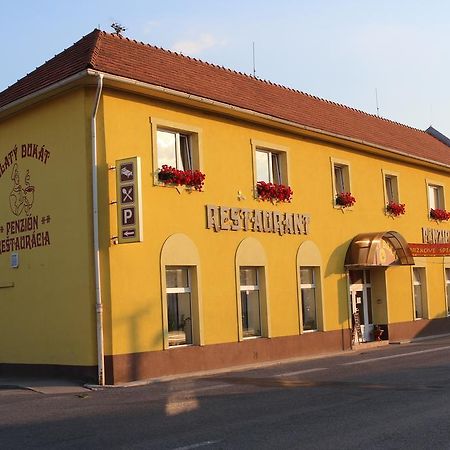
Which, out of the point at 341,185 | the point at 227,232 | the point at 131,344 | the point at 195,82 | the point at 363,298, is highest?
the point at 195,82

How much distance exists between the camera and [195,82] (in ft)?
59.5

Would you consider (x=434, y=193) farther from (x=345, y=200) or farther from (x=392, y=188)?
(x=345, y=200)

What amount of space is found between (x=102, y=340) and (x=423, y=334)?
14.9m

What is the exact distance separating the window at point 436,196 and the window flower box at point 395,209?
328 cm

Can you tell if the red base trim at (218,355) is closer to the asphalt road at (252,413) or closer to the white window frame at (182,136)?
the asphalt road at (252,413)

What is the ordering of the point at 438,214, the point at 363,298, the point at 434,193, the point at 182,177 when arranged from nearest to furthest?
1. the point at 182,177
2. the point at 363,298
3. the point at 438,214
4. the point at 434,193

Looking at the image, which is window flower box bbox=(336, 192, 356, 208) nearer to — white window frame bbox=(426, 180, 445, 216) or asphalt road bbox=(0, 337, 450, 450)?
white window frame bbox=(426, 180, 445, 216)

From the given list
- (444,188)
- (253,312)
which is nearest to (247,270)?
(253,312)

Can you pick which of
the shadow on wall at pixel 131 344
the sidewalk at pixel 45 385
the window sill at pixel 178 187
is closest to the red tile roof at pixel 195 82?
the window sill at pixel 178 187

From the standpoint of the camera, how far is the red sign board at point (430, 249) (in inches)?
982

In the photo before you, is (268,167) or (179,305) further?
(268,167)

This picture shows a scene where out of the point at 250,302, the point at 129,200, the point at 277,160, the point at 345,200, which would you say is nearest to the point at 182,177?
the point at 129,200

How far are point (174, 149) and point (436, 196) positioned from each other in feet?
49.3

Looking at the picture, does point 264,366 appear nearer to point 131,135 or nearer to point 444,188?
point 131,135
